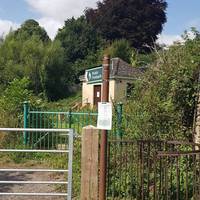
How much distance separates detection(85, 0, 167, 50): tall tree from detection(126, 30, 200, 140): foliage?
4147 cm

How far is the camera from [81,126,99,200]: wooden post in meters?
6.23

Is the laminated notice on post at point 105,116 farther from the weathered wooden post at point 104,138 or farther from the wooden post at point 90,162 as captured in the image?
the wooden post at point 90,162

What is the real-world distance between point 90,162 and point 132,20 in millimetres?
46766

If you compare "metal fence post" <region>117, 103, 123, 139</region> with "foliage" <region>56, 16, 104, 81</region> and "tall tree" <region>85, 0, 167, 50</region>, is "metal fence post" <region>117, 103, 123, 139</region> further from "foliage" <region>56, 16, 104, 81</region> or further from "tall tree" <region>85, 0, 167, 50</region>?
"tall tree" <region>85, 0, 167, 50</region>

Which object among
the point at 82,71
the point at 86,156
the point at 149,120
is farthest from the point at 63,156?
the point at 82,71

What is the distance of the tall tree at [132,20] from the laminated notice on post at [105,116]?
45368mm

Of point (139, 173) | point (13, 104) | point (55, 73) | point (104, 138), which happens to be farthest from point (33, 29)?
point (104, 138)

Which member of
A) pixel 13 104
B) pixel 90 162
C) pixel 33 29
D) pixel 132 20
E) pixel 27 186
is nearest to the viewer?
pixel 90 162

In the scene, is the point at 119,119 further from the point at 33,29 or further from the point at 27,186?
the point at 33,29

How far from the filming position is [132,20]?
51.9 metres

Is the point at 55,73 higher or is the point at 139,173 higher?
the point at 55,73

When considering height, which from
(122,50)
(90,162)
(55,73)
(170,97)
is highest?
(122,50)

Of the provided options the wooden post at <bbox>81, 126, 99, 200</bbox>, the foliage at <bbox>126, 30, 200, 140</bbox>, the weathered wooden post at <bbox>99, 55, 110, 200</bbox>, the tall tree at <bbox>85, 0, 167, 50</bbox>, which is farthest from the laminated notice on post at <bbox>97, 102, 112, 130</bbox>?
the tall tree at <bbox>85, 0, 167, 50</bbox>

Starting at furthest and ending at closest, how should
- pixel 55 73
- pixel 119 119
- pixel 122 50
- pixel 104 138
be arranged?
pixel 122 50, pixel 55 73, pixel 119 119, pixel 104 138
